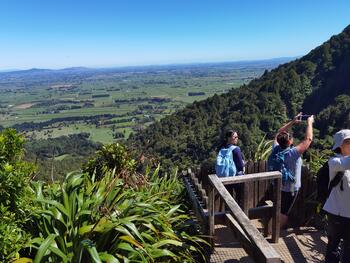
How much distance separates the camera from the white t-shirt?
115 inches

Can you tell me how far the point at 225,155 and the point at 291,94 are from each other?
51.4 meters

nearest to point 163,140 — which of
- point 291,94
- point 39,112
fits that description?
point 291,94

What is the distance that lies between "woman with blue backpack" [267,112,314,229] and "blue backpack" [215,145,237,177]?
0.40 m

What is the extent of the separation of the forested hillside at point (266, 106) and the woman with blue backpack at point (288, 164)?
29.9 m

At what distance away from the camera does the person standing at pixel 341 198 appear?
2.95 m

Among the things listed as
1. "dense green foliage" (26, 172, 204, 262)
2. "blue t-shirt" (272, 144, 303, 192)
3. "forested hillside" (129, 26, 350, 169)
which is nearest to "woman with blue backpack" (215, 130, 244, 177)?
"blue t-shirt" (272, 144, 303, 192)

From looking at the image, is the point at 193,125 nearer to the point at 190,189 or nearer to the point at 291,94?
the point at 291,94

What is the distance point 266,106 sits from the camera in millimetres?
48156

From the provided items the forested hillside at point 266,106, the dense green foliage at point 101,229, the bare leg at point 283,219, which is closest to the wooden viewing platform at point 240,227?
the bare leg at point 283,219

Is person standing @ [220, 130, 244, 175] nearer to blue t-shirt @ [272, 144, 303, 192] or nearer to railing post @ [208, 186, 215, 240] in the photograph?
blue t-shirt @ [272, 144, 303, 192]

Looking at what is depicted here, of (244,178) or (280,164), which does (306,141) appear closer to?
(280,164)

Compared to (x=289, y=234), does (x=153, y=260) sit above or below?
above

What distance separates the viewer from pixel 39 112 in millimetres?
138875

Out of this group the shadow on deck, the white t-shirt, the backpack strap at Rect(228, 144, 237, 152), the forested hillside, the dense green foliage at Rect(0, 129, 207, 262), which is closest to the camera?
the dense green foliage at Rect(0, 129, 207, 262)
